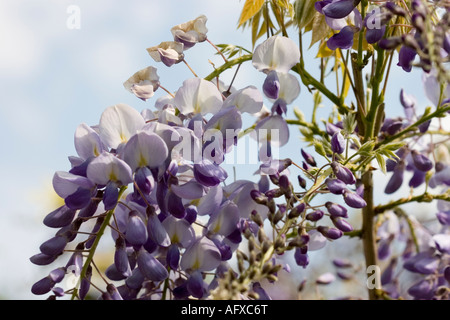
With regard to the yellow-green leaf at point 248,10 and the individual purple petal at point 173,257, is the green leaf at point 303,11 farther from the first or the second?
the individual purple petal at point 173,257

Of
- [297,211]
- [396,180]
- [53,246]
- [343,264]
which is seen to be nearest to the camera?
[297,211]

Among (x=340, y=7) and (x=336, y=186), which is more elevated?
(x=340, y=7)

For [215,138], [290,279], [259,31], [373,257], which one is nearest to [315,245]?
[373,257]

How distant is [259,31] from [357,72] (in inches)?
7.7

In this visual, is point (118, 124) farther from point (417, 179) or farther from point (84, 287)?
point (417, 179)

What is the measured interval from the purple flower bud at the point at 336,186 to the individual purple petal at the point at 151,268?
0.77 feet

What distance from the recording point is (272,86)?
2.86 ft

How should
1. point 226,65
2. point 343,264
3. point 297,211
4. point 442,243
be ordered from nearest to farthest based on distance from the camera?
point 297,211
point 226,65
point 442,243
point 343,264

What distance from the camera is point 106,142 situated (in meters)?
0.80

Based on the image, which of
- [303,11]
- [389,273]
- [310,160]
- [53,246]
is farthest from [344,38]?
[389,273]

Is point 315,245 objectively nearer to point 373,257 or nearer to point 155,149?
point 373,257

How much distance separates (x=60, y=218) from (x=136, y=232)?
0.11m

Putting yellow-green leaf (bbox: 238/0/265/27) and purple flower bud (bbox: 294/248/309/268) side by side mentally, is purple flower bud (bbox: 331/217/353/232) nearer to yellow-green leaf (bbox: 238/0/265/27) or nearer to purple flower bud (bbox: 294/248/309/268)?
purple flower bud (bbox: 294/248/309/268)
